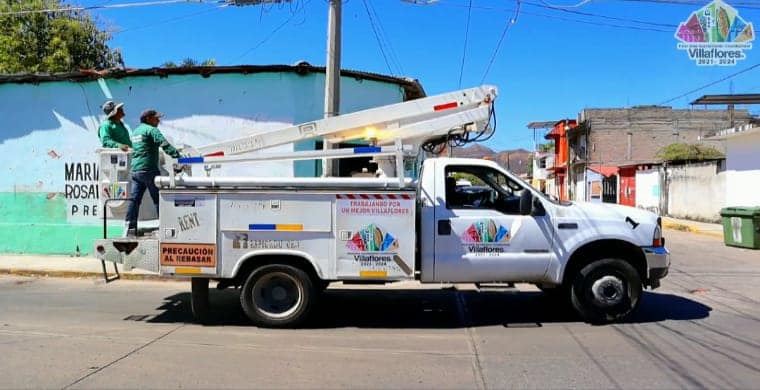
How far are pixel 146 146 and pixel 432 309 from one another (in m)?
4.34

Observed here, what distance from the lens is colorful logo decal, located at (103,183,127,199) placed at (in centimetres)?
729

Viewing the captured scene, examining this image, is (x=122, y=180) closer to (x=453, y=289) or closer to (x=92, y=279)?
(x=92, y=279)

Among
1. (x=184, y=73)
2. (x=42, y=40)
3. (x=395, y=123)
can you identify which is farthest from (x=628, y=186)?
(x=42, y=40)

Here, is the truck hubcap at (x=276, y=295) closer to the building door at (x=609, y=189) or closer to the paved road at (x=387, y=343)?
the paved road at (x=387, y=343)

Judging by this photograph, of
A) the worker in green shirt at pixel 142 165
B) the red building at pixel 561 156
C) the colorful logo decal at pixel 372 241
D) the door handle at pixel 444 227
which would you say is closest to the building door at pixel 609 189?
the red building at pixel 561 156

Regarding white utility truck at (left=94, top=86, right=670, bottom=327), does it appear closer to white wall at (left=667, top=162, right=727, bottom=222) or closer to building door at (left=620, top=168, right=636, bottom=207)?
white wall at (left=667, top=162, right=727, bottom=222)

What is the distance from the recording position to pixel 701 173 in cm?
2364

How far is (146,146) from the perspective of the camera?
7.04 meters

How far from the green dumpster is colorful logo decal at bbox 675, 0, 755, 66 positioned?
4.29m

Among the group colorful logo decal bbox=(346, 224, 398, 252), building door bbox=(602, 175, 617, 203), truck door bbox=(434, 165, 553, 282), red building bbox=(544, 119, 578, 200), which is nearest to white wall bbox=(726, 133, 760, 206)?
building door bbox=(602, 175, 617, 203)

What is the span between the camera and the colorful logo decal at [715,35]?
49.3 ft

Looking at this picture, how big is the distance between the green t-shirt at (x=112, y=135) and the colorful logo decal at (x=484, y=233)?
4788 millimetres

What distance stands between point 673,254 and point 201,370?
12075mm

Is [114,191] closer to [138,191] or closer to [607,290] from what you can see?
[138,191]
